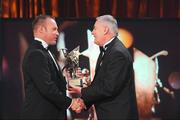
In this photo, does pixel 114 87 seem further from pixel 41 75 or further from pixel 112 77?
pixel 41 75

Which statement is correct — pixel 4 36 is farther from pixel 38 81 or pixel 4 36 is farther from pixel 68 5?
pixel 38 81

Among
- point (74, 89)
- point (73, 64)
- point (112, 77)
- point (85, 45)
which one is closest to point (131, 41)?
point (85, 45)

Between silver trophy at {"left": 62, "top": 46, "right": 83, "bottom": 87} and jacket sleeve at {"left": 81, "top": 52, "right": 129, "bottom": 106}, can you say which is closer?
jacket sleeve at {"left": 81, "top": 52, "right": 129, "bottom": 106}

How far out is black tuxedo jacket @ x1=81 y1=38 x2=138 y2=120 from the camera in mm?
3402

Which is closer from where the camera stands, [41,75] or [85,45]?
[41,75]

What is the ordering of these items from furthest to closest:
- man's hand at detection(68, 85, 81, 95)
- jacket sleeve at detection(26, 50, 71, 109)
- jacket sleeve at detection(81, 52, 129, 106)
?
man's hand at detection(68, 85, 81, 95), jacket sleeve at detection(26, 50, 71, 109), jacket sleeve at detection(81, 52, 129, 106)

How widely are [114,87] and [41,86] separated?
56cm

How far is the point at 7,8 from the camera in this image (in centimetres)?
495

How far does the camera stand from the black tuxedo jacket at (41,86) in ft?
11.8

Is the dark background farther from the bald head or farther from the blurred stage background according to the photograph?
the bald head

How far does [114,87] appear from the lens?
3.39m

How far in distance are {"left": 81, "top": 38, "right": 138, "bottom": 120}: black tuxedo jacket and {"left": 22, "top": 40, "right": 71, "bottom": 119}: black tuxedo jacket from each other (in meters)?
0.29

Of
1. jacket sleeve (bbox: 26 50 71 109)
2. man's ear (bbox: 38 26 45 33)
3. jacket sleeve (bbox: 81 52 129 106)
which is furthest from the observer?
man's ear (bbox: 38 26 45 33)

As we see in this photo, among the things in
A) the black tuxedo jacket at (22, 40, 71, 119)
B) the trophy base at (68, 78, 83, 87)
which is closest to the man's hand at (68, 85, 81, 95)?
the trophy base at (68, 78, 83, 87)
